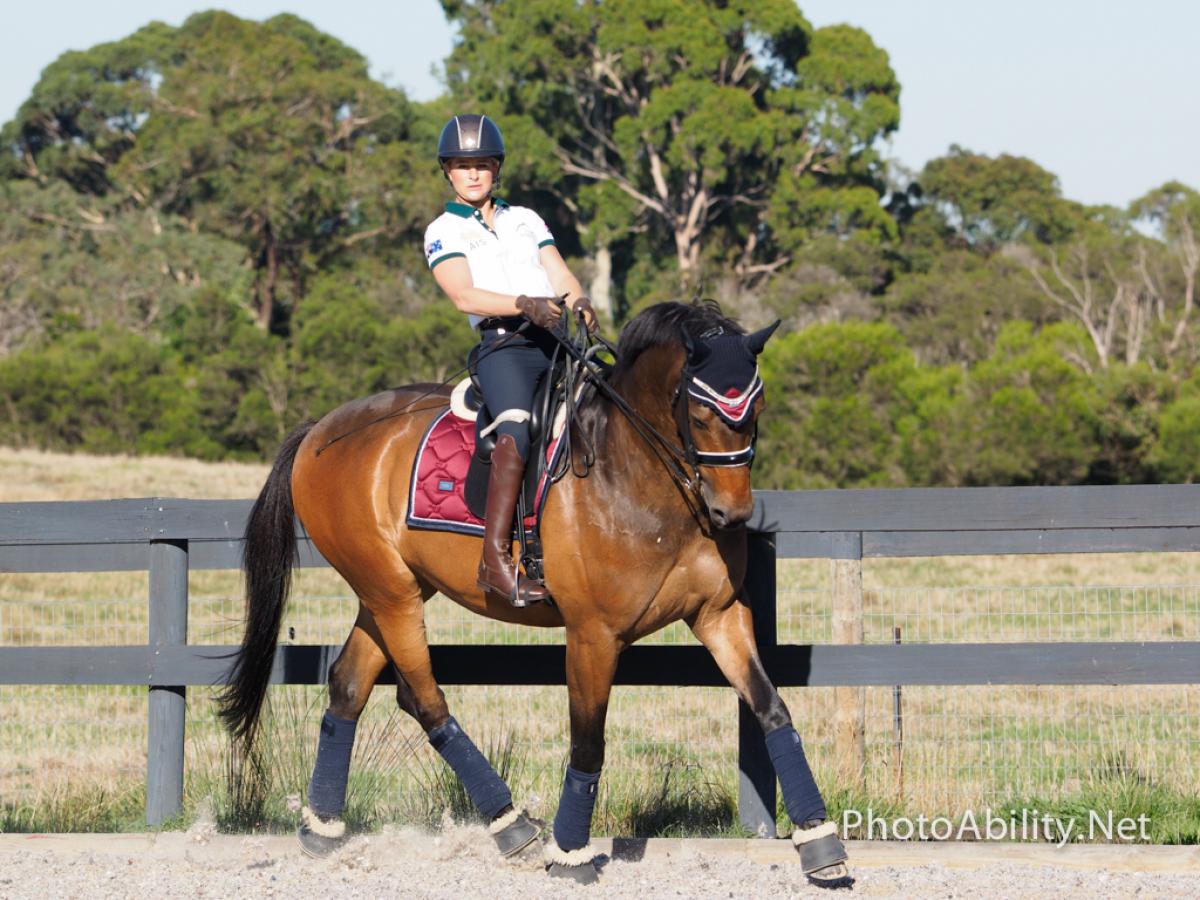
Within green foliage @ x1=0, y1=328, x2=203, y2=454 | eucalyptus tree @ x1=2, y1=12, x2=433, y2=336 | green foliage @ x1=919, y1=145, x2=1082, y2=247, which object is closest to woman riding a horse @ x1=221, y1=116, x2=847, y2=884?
green foliage @ x1=0, y1=328, x2=203, y2=454

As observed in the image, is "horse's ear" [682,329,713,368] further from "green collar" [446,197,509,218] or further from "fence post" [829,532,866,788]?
"fence post" [829,532,866,788]

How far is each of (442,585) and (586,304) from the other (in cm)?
123

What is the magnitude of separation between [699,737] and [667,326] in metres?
3.20

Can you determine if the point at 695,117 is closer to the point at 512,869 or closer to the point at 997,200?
the point at 997,200

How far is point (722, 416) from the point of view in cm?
500

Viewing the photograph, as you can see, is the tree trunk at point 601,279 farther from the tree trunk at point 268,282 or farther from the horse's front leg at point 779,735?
the horse's front leg at point 779,735

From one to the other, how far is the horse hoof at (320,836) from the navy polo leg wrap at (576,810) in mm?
1012

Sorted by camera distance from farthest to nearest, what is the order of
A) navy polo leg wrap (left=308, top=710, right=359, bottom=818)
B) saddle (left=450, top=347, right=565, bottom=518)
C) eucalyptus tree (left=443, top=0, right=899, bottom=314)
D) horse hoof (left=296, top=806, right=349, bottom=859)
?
eucalyptus tree (left=443, top=0, right=899, bottom=314)
navy polo leg wrap (left=308, top=710, right=359, bottom=818)
horse hoof (left=296, top=806, right=349, bottom=859)
saddle (left=450, top=347, right=565, bottom=518)

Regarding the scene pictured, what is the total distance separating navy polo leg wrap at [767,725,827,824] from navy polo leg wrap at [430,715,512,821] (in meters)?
1.11

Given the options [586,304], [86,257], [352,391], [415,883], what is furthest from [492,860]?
[86,257]

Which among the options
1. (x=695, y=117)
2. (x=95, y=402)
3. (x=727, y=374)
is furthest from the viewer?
(x=695, y=117)

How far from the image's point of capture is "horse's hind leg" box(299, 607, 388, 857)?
600cm

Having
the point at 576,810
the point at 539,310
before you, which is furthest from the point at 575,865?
the point at 539,310

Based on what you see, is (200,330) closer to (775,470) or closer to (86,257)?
(86,257)
